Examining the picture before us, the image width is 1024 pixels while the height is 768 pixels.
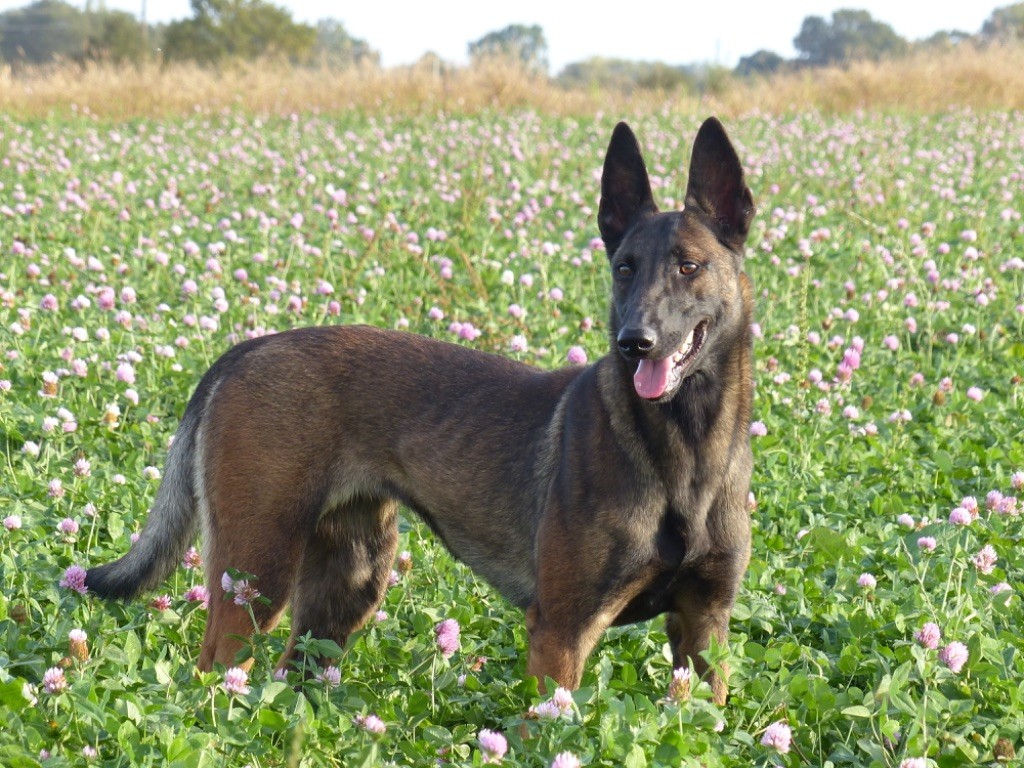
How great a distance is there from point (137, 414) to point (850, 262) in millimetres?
5677

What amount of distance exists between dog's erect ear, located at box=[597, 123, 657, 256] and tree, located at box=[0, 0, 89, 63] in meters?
55.6

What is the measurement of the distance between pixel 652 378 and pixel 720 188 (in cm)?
74

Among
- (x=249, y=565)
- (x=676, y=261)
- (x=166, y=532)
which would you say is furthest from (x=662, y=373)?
(x=166, y=532)

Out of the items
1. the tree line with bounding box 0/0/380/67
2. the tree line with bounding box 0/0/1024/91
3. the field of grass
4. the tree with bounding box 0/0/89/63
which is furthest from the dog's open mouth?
the tree with bounding box 0/0/89/63

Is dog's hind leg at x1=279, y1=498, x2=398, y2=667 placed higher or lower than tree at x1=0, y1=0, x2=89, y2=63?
lower

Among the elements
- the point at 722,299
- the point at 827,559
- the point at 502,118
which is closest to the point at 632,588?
the point at 722,299

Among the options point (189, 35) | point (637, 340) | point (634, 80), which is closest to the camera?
point (637, 340)

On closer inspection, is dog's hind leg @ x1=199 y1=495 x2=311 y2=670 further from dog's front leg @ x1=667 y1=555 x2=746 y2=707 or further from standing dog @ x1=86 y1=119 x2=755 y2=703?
dog's front leg @ x1=667 y1=555 x2=746 y2=707

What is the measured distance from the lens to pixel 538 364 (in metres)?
6.30

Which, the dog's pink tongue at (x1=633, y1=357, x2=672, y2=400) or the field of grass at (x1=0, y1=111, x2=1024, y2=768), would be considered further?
the dog's pink tongue at (x1=633, y1=357, x2=672, y2=400)

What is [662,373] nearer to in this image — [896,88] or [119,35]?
[896,88]

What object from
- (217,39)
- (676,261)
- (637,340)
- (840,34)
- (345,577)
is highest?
(840,34)

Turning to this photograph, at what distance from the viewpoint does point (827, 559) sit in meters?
4.41

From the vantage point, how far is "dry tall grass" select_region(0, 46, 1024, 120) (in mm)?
17375
